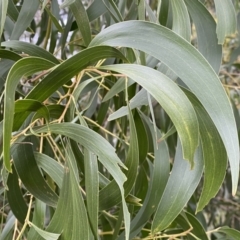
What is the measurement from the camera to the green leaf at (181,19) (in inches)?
19.9

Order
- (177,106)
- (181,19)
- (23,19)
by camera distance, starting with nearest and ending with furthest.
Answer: (177,106) → (181,19) → (23,19)

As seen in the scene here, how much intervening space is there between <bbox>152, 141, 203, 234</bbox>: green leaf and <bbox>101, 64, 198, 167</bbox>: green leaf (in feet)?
0.41

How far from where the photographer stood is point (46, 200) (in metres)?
0.54

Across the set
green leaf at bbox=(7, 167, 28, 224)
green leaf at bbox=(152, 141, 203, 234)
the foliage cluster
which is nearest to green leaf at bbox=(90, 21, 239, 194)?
the foliage cluster

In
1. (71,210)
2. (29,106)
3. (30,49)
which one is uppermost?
(30,49)

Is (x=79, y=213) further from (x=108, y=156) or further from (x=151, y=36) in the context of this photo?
(x=151, y=36)

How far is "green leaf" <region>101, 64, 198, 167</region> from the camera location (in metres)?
0.38

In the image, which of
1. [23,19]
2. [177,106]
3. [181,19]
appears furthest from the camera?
[23,19]

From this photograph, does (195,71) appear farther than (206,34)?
No

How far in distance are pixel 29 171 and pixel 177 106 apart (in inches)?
9.3

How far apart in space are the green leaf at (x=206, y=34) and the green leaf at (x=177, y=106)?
0.18 metres

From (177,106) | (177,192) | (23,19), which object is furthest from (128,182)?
(23,19)

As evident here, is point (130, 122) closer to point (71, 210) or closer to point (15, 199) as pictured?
point (71, 210)

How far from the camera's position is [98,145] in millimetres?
438
